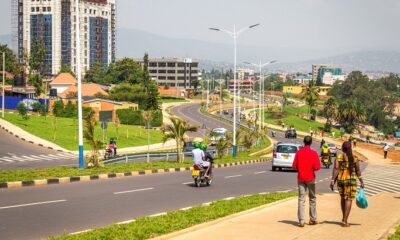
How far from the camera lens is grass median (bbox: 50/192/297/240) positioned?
10.6m

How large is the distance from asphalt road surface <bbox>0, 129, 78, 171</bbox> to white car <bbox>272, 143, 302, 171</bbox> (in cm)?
1175

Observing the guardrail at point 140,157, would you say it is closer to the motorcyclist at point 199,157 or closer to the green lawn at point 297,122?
the motorcyclist at point 199,157

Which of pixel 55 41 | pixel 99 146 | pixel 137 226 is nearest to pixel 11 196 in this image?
pixel 137 226

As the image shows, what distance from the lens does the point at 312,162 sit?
12.0 metres

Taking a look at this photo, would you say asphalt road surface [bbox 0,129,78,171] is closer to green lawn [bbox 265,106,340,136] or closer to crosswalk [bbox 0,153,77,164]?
crosswalk [bbox 0,153,77,164]

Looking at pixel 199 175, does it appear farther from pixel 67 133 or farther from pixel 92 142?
pixel 67 133

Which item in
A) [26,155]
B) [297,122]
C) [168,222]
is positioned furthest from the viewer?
[297,122]

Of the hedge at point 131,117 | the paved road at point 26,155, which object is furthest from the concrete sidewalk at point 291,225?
the hedge at point 131,117

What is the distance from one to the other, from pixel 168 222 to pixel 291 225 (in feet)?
7.71

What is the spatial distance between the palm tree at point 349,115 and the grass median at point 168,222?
404 feet

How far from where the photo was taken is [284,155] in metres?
33.2

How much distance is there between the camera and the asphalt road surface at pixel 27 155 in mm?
37281

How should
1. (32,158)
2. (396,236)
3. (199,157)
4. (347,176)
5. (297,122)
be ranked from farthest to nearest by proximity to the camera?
(297,122), (32,158), (199,157), (347,176), (396,236)

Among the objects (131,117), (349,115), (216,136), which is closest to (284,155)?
(216,136)
